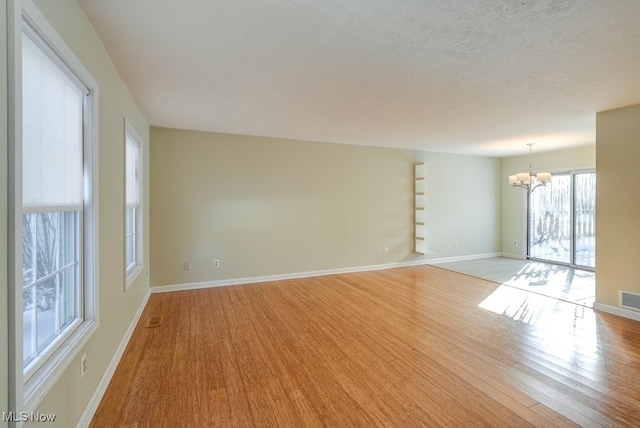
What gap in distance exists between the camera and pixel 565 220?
6.57 metres

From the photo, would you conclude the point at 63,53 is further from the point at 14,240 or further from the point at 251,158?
the point at 251,158

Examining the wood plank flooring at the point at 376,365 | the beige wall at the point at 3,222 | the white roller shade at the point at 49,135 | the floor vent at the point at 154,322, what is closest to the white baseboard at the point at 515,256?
the wood plank flooring at the point at 376,365

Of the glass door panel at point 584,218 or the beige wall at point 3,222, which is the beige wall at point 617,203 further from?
the beige wall at point 3,222

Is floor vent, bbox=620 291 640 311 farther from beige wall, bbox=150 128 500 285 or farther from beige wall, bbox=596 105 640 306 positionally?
beige wall, bbox=150 128 500 285

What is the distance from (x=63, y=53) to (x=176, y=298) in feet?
11.7

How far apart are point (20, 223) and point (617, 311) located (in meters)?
5.57

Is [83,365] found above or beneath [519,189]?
beneath

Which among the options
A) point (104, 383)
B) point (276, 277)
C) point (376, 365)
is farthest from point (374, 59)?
point (276, 277)

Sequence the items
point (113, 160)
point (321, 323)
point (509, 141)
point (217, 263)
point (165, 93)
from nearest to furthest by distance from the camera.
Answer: point (113, 160) → point (165, 93) → point (321, 323) → point (217, 263) → point (509, 141)

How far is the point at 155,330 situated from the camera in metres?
3.27

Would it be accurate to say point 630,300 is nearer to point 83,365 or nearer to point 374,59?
point 374,59

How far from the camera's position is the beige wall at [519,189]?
6316 millimetres

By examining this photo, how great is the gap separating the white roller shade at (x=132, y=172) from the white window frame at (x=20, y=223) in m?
1.50

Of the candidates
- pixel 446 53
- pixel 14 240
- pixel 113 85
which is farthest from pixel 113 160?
pixel 446 53
